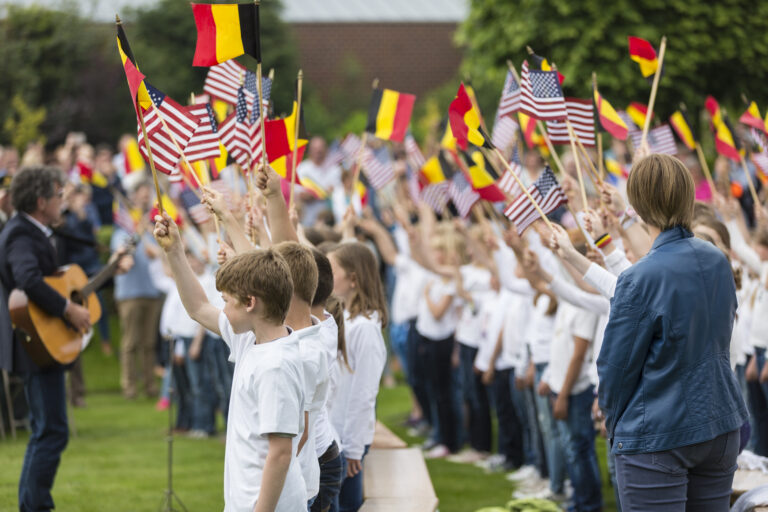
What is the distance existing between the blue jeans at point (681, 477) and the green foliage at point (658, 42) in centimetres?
1361

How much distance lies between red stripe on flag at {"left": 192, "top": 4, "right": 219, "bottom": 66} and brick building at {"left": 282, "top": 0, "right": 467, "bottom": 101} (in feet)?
103

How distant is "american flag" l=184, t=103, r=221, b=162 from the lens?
18.8ft

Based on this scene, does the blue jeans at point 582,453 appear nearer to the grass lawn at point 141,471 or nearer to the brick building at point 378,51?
the grass lawn at point 141,471

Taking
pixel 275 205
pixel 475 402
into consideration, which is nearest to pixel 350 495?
pixel 275 205

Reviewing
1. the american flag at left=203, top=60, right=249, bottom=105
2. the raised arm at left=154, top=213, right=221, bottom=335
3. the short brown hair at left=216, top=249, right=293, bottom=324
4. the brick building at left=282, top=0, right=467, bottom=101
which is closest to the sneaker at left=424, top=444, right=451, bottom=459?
the american flag at left=203, top=60, right=249, bottom=105

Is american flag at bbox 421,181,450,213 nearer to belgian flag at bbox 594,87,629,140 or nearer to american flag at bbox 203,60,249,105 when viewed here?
belgian flag at bbox 594,87,629,140

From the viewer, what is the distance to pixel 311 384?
12.8ft

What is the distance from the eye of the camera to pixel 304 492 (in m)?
3.84

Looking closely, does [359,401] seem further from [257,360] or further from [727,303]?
[727,303]

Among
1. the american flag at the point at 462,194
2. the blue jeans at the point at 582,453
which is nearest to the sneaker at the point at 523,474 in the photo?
the blue jeans at the point at 582,453

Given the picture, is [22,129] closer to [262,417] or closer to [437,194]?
[437,194]

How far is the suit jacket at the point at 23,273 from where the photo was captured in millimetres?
6508

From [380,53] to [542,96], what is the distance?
3189 centimetres

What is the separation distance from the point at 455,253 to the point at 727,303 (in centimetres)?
575
